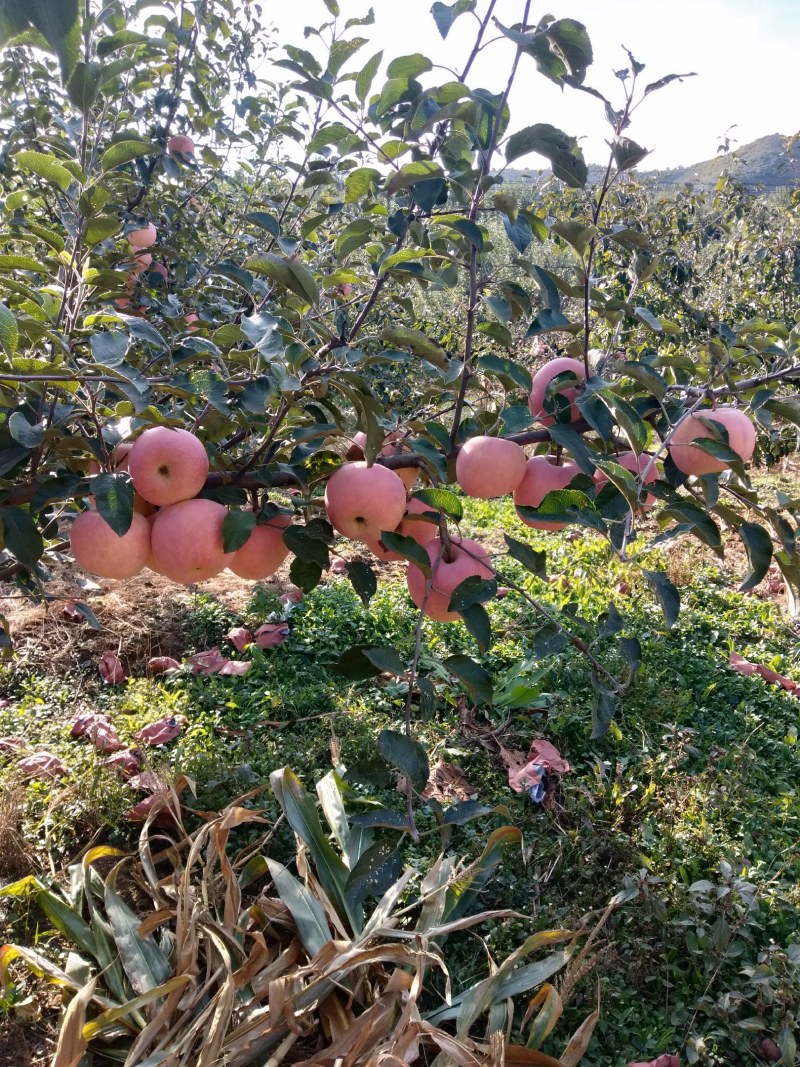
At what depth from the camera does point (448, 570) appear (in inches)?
39.3

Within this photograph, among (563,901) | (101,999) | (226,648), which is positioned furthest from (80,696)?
(563,901)

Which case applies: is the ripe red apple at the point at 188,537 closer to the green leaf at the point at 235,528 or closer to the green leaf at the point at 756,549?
the green leaf at the point at 235,528

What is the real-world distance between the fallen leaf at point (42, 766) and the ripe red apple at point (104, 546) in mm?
1322

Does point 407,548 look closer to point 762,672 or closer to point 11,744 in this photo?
point 11,744

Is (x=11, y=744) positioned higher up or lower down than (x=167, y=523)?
lower down

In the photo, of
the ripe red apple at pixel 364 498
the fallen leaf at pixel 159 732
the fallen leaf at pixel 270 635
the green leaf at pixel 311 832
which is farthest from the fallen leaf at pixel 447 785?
the ripe red apple at pixel 364 498

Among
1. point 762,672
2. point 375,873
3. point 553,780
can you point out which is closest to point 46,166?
point 375,873

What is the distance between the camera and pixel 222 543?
879 mm

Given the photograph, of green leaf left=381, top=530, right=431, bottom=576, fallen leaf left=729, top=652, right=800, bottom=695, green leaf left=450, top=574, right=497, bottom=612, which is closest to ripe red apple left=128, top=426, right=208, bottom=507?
green leaf left=381, top=530, right=431, bottom=576

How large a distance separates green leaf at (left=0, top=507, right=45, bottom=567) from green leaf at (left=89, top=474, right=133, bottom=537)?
12 centimetres

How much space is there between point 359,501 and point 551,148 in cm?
47

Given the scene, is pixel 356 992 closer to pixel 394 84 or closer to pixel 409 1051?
pixel 409 1051

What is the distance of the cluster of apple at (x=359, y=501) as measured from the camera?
867 mm

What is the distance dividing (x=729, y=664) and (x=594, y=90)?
235 centimetres
